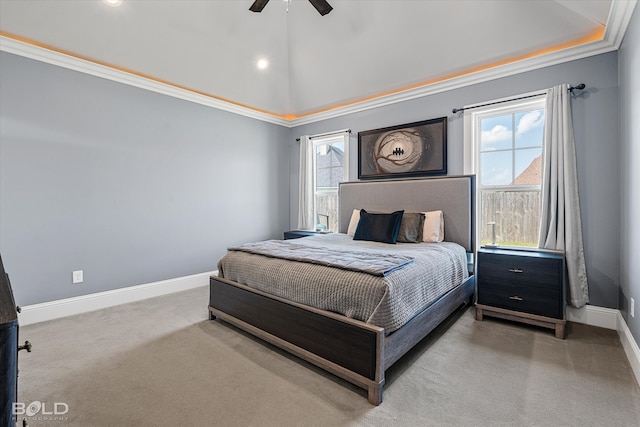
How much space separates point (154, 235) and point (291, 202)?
2.38 meters

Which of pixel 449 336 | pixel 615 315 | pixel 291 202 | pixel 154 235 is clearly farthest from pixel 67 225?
pixel 615 315

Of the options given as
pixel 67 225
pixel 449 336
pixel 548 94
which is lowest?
pixel 449 336

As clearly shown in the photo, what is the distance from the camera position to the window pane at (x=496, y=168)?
3391 mm

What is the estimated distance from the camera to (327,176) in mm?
5148

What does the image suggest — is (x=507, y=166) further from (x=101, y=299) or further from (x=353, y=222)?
(x=101, y=299)

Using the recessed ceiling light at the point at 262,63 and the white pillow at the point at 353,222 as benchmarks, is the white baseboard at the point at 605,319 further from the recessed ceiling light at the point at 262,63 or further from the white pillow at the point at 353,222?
the recessed ceiling light at the point at 262,63

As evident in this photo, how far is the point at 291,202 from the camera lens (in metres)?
5.56

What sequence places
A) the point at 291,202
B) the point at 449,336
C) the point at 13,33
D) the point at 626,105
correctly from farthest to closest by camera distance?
the point at 291,202
the point at 13,33
the point at 449,336
the point at 626,105

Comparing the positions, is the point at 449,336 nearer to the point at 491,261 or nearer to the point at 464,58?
the point at 491,261

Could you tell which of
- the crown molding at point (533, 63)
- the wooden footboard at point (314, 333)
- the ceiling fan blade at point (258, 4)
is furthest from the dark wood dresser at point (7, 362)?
the crown molding at point (533, 63)

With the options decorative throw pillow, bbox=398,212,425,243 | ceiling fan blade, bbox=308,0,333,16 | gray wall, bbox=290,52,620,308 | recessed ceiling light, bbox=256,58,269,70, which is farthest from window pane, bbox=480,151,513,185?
recessed ceiling light, bbox=256,58,269,70

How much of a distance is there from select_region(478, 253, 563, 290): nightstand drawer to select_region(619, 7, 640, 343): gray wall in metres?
0.46

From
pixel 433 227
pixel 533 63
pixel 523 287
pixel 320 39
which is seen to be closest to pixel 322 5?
pixel 320 39

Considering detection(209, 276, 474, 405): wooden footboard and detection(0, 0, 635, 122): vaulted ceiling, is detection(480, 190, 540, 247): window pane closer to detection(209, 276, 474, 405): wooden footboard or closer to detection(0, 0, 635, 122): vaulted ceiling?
detection(209, 276, 474, 405): wooden footboard
